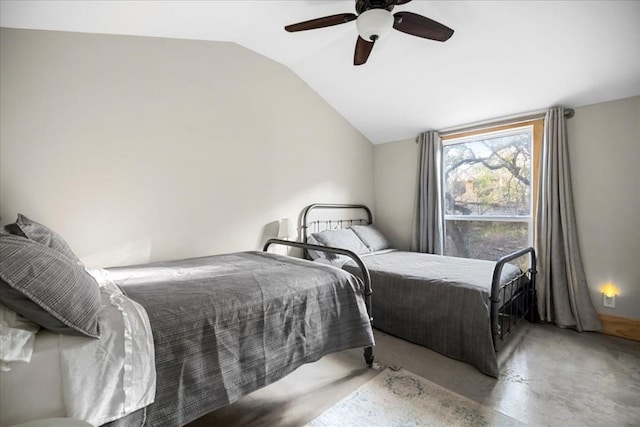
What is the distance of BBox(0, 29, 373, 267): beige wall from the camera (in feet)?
6.23

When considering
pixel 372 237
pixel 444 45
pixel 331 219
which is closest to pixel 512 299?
pixel 372 237

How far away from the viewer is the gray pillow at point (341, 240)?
3.24 metres

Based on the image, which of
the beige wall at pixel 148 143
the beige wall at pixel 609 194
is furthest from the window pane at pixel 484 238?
the beige wall at pixel 148 143

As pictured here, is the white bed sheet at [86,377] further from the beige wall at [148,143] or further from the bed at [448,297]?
the bed at [448,297]

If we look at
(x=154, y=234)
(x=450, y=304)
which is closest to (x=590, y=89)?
(x=450, y=304)

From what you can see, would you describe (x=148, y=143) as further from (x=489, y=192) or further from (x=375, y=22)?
Result: (x=489, y=192)

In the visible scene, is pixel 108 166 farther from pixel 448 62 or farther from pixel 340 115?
pixel 448 62

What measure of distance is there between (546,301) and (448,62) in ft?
7.93

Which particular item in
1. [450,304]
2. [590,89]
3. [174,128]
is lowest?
[450,304]

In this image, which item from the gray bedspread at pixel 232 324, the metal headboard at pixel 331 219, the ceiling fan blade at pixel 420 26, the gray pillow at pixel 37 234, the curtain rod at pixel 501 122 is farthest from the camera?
the metal headboard at pixel 331 219

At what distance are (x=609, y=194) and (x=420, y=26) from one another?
228 centimetres

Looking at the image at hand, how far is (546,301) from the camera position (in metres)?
2.74

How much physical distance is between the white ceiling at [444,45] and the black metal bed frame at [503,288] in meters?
1.47

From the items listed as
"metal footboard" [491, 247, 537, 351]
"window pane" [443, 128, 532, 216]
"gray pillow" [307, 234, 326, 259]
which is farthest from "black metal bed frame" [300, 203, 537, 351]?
"window pane" [443, 128, 532, 216]
